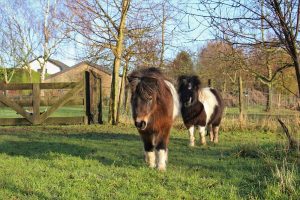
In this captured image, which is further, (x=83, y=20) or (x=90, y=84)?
(x=90, y=84)

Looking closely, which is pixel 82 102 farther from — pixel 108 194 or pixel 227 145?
pixel 108 194

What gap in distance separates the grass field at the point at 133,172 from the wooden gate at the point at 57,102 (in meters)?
4.32

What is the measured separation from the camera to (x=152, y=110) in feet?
22.3

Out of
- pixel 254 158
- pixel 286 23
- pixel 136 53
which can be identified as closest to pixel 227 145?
pixel 254 158

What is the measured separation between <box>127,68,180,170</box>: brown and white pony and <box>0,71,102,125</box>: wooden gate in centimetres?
881

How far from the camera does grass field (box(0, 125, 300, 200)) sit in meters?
5.25

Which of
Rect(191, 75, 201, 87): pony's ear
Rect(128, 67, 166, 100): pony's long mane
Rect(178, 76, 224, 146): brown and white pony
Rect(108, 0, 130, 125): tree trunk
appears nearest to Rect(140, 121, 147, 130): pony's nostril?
Rect(128, 67, 166, 100): pony's long mane

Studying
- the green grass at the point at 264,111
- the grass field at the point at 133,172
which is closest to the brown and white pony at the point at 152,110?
the grass field at the point at 133,172

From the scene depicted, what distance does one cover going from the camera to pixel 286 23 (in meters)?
5.26

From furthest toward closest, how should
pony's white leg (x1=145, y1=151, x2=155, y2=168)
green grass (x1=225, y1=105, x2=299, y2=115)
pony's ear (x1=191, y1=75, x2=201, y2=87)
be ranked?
green grass (x1=225, y1=105, x2=299, y2=115)
pony's ear (x1=191, y1=75, x2=201, y2=87)
pony's white leg (x1=145, y1=151, x2=155, y2=168)

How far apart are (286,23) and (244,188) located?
2396 millimetres

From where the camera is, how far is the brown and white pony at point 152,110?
6.58m

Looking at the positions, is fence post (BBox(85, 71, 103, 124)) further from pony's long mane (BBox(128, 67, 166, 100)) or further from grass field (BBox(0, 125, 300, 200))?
pony's long mane (BBox(128, 67, 166, 100))

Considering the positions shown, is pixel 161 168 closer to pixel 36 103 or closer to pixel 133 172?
pixel 133 172
